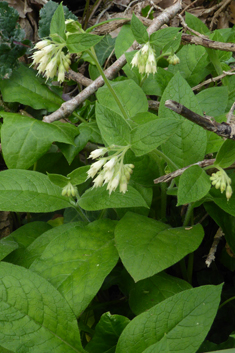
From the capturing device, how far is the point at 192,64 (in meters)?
2.02

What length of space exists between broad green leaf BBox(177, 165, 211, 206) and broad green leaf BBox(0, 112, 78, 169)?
0.68 m

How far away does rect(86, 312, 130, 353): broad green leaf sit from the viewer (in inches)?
47.0

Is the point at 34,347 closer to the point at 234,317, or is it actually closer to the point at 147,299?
the point at 147,299

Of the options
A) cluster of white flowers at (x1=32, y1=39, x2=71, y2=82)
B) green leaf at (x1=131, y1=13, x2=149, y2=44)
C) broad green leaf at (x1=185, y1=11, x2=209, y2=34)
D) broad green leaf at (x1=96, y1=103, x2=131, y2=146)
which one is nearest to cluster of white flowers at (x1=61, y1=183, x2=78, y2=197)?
broad green leaf at (x1=96, y1=103, x2=131, y2=146)

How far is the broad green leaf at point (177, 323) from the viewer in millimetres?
1095

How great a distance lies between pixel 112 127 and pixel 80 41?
31cm

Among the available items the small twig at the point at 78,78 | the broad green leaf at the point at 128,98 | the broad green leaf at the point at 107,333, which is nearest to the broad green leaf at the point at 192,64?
the broad green leaf at the point at 128,98

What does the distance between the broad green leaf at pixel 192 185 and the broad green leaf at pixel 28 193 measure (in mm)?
548

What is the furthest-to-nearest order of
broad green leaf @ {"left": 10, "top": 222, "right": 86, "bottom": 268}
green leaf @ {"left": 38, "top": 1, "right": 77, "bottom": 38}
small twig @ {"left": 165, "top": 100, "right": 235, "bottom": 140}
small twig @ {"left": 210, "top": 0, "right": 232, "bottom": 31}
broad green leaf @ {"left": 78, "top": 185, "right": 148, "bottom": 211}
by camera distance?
small twig @ {"left": 210, "top": 0, "right": 232, "bottom": 31}, green leaf @ {"left": 38, "top": 1, "right": 77, "bottom": 38}, broad green leaf @ {"left": 10, "top": 222, "right": 86, "bottom": 268}, broad green leaf @ {"left": 78, "top": 185, "right": 148, "bottom": 211}, small twig @ {"left": 165, "top": 100, "right": 235, "bottom": 140}

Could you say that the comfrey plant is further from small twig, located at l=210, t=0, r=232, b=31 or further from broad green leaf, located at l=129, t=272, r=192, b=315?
small twig, located at l=210, t=0, r=232, b=31

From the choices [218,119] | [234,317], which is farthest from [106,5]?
[234,317]

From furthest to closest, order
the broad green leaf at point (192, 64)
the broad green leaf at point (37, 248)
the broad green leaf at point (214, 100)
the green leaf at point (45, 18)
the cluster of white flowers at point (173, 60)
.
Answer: the green leaf at point (45, 18), the broad green leaf at point (192, 64), the cluster of white flowers at point (173, 60), the broad green leaf at point (214, 100), the broad green leaf at point (37, 248)

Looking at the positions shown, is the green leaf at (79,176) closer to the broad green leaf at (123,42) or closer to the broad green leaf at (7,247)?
the broad green leaf at (7,247)

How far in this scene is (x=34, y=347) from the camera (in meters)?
1.12
